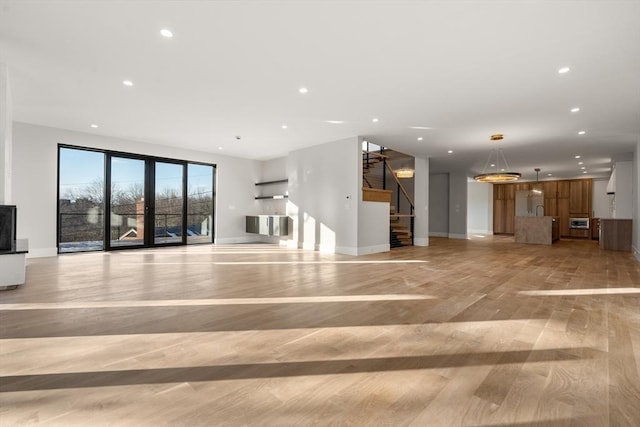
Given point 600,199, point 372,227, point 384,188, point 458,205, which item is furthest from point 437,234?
point 600,199

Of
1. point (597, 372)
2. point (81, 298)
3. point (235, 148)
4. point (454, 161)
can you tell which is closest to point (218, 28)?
point (81, 298)

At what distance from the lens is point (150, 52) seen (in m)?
3.75

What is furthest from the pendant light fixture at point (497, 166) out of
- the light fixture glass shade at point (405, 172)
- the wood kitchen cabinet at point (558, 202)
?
the wood kitchen cabinet at point (558, 202)

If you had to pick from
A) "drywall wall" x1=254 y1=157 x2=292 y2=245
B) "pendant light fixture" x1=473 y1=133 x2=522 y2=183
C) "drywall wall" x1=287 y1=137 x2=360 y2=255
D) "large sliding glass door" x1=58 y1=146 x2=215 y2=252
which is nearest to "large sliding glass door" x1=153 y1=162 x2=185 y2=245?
"large sliding glass door" x1=58 y1=146 x2=215 y2=252

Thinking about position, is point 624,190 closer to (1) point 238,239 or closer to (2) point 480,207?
(2) point 480,207

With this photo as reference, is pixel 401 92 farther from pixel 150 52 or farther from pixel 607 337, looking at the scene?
pixel 607 337

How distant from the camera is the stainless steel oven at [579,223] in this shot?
43.4 ft

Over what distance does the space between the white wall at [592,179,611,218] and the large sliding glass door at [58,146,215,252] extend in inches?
625

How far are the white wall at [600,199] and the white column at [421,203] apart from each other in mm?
8965

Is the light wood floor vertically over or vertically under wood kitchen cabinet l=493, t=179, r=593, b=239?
under

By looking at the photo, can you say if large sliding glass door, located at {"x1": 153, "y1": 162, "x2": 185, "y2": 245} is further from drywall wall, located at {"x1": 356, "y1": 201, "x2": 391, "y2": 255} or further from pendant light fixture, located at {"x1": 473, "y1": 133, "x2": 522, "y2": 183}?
pendant light fixture, located at {"x1": 473, "y1": 133, "x2": 522, "y2": 183}

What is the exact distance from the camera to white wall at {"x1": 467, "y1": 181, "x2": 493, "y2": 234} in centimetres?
1609

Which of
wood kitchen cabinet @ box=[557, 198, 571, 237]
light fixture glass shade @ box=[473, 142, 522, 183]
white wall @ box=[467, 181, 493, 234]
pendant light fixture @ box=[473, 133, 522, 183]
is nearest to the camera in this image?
pendant light fixture @ box=[473, 133, 522, 183]

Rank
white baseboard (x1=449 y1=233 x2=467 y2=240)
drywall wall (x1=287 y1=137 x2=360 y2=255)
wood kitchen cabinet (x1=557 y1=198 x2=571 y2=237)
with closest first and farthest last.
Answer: drywall wall (x1=287 y1=137 x2=360 y2=255)
white baseboard (x1=449 y1=233 x2=467 y2=240)
wood kitchen cabinet (x1=557 y1=198 x2=571 y2=237)
